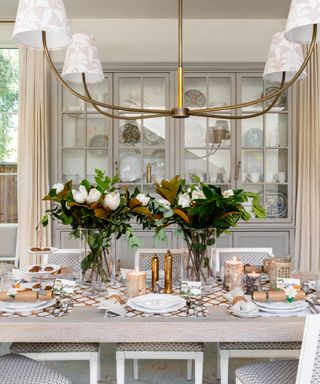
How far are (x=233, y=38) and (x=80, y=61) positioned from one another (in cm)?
225

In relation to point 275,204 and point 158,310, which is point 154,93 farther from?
point 158,310

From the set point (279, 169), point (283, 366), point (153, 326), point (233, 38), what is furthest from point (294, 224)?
point (153, 326)

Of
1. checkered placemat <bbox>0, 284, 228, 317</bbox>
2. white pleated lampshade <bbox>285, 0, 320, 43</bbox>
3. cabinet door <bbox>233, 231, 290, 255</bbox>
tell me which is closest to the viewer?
white pleated lampshade <bbox>285, 0, 320, 43</bbox>

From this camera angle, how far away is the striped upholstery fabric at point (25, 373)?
1425 millimetres

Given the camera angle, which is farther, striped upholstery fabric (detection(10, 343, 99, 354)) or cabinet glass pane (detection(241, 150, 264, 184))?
cabinet glass pane (detection(241, 150, 264, 184))

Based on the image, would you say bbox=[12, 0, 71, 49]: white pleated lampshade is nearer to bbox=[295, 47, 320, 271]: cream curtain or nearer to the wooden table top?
the wooden table top

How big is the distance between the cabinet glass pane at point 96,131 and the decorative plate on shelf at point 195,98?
2.33ft

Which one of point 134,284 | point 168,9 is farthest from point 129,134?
point 134,284

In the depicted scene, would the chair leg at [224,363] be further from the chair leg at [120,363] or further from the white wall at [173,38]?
the white wall at [173,38]

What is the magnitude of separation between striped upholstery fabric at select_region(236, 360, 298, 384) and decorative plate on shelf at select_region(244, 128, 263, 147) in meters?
2.24

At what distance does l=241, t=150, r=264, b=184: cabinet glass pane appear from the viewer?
3484 mm

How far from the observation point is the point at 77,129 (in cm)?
351

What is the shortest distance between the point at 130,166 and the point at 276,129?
1260 millimetres

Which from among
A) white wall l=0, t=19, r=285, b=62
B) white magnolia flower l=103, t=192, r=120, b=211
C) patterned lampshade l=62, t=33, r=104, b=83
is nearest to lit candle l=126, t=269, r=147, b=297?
white magnolia flower l=103, t=192, r=120, b=211
